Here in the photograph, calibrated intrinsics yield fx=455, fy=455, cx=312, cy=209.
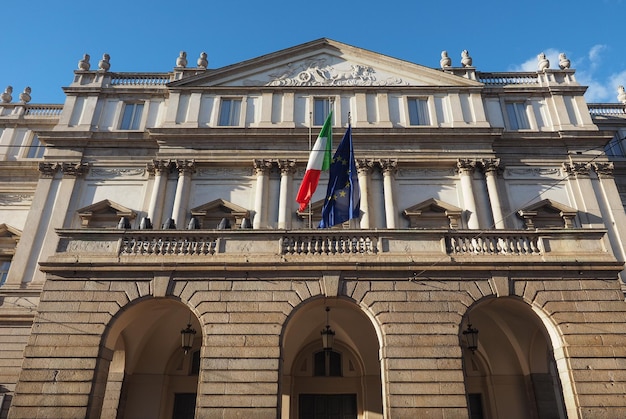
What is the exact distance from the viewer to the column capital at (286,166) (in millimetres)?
22250

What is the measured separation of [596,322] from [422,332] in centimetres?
493

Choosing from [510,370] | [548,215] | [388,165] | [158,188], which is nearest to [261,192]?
[158,188]

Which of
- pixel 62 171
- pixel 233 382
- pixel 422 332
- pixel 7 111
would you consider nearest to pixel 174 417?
pixel 233 382

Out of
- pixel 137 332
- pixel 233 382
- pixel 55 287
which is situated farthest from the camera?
pixel 137 332

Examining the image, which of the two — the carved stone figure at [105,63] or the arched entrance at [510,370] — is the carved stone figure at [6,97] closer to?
the carved stone figure at [105,63]

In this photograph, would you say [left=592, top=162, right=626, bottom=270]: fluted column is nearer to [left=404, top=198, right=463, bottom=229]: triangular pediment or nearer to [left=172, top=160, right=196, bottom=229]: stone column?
Answer: [left=404, top=198, right=463, bottom=229]: triangular pediment

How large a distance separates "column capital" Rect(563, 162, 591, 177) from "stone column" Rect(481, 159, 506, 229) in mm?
3483

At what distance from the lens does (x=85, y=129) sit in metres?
23.8

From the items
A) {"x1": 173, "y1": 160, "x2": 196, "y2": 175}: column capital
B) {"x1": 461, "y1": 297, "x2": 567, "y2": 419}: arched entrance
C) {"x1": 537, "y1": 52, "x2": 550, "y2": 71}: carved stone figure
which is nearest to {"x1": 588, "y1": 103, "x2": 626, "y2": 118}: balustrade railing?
{"x1": 537, "y1": 52, "x2": 550, "y2": 71}: carved stone figure

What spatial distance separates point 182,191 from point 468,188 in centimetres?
1366

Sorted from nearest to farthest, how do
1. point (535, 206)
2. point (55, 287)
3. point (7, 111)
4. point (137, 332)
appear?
point (55, 287)
point (137, 332)
point (535, 206)
point (7, 111)

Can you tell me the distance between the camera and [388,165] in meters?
22.3

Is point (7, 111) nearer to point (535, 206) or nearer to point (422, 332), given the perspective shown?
point (422, 332)

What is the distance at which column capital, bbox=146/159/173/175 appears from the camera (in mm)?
22281
